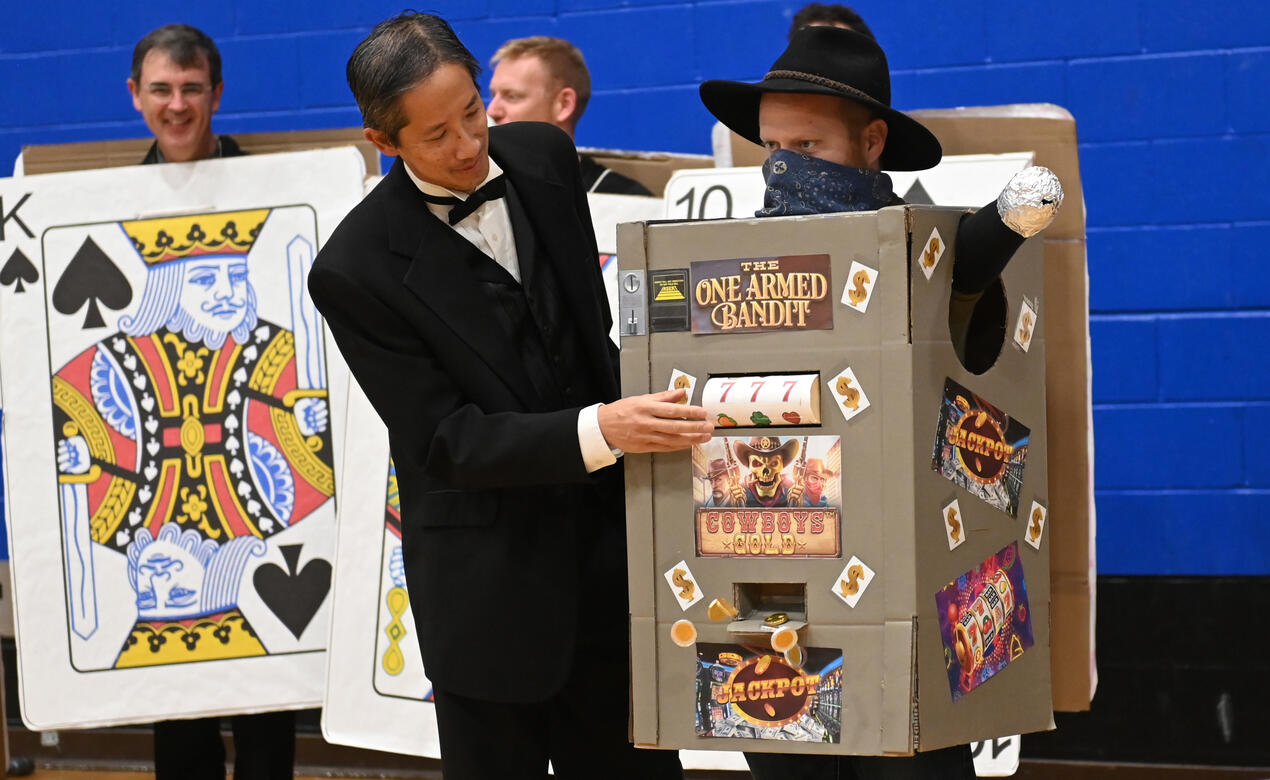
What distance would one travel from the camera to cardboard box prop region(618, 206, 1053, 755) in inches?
58.0

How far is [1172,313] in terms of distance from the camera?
3225 mm

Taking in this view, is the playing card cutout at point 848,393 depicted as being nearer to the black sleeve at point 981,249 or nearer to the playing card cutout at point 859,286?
the playing card cutout at point 859,286

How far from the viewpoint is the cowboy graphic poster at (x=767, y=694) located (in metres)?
1.50

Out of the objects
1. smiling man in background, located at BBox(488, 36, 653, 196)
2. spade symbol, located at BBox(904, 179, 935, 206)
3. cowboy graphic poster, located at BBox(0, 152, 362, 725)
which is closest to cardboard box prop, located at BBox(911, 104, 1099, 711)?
spade symbol, located at BBox(904, 179, 935, 206)

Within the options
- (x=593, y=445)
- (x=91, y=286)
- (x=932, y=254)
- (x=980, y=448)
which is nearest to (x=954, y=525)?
(x=980, y=448)

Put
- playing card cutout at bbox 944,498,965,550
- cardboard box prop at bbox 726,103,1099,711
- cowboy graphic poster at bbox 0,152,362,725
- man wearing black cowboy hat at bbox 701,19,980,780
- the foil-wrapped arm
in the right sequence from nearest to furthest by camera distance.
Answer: the foil-wrapped arm, playing card cutout at bbox 944,498,965,550, man wearing black cowboy hat at bbox 701,19,980,780, cardboard box prop at bbox 726,103,1099,711, cowboy graphic poster at bbox 0,152,362,725

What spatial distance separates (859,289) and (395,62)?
0.63m

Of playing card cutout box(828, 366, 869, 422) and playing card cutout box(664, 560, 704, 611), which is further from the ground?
playing card cutout box(828, 366, 869, 422)

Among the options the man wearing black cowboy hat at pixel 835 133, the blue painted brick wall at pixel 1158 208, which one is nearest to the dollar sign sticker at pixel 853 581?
the man wearing black cowboy hat at pixel 835 133

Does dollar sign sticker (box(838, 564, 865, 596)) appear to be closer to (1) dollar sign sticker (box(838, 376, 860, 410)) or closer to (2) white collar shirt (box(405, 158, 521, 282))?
(1) dollar sign sticker (box(838, 376, 860, 410))

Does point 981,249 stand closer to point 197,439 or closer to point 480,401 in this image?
point 480,401

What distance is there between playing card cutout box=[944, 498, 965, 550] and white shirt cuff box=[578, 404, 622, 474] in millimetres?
382

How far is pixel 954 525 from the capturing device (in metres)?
1.54

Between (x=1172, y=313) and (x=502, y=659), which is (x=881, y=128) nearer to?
(x=502, y=659)
